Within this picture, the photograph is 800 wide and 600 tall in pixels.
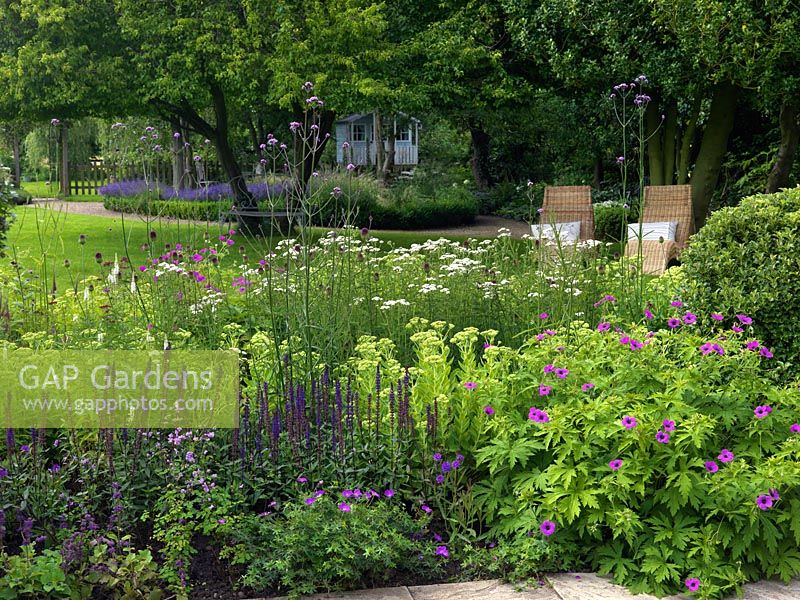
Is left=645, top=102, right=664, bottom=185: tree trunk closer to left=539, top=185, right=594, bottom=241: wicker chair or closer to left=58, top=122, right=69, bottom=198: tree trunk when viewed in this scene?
left=539, top=185, right=594, bottom=241: wicker chair

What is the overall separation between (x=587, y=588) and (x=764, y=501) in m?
0.64

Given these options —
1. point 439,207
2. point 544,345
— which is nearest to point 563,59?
point 439,207

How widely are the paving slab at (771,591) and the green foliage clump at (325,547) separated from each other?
1.06 meters

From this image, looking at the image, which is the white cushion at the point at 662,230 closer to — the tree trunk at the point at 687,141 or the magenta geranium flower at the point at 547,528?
the tree trunk at the point at 687,141

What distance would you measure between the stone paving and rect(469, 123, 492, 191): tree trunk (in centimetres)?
1989

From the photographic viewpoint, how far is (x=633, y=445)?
294 cm

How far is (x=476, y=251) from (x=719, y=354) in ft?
9.54

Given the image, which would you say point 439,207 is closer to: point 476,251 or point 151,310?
point 476,251

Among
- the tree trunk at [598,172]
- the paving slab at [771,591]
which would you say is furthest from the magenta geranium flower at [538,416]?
the tree trunk at [598,172]

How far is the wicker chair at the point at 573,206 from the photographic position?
9.80 metres

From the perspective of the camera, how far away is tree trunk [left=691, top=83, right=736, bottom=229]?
37.6 feet

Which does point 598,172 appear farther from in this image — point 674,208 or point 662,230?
point 662,230

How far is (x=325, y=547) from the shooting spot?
2.73 metres

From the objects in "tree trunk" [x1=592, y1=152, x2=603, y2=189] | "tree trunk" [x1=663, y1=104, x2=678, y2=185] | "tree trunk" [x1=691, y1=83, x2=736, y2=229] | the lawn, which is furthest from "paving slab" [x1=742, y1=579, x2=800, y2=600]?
"tree trunk" [x1=592, y1=152, x2=603, y2=189]
